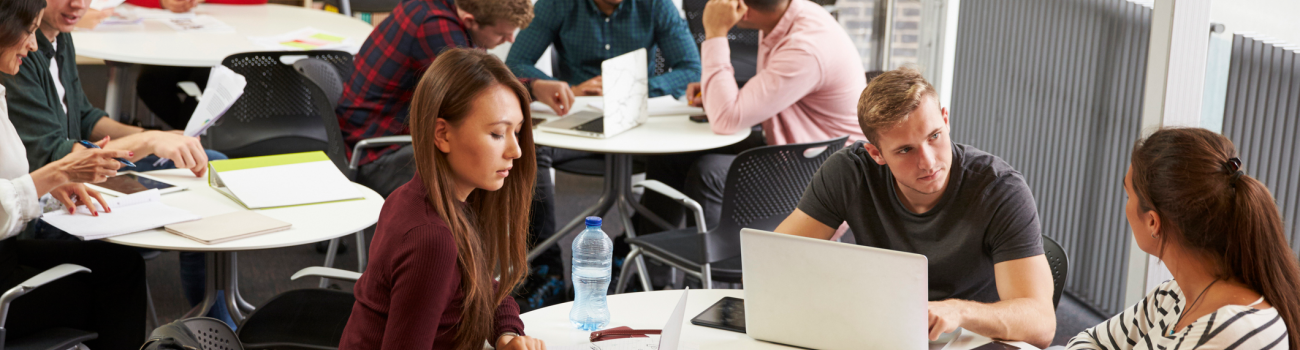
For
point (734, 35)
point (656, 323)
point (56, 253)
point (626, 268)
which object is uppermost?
point (734, 35)

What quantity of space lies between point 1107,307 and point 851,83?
123 centimetres

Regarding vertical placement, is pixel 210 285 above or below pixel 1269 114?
below

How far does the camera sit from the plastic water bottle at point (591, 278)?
165cm

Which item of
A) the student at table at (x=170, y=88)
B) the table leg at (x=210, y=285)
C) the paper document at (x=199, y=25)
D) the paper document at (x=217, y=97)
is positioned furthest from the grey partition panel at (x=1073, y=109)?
the student at table at (x=170, y=88)

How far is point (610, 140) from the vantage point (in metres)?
2.99

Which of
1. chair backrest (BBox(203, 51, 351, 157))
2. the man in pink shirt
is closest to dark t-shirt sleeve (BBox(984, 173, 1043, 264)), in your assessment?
the man in pink shirt

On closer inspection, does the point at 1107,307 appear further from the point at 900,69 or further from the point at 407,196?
the point at 407,196

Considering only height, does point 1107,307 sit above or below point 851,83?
below

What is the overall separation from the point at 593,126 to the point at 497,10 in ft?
1.55

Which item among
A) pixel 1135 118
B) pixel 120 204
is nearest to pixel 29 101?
pixel 120 204

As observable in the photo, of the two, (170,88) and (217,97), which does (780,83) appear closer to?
(217,97)

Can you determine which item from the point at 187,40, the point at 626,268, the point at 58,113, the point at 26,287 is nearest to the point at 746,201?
the point at 626,268

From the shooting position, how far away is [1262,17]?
8.39 feet

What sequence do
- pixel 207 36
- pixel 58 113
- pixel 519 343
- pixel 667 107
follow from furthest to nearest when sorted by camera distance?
pixel 207 36, pixel 667 107, pixel 58 113, pixel 519 343
